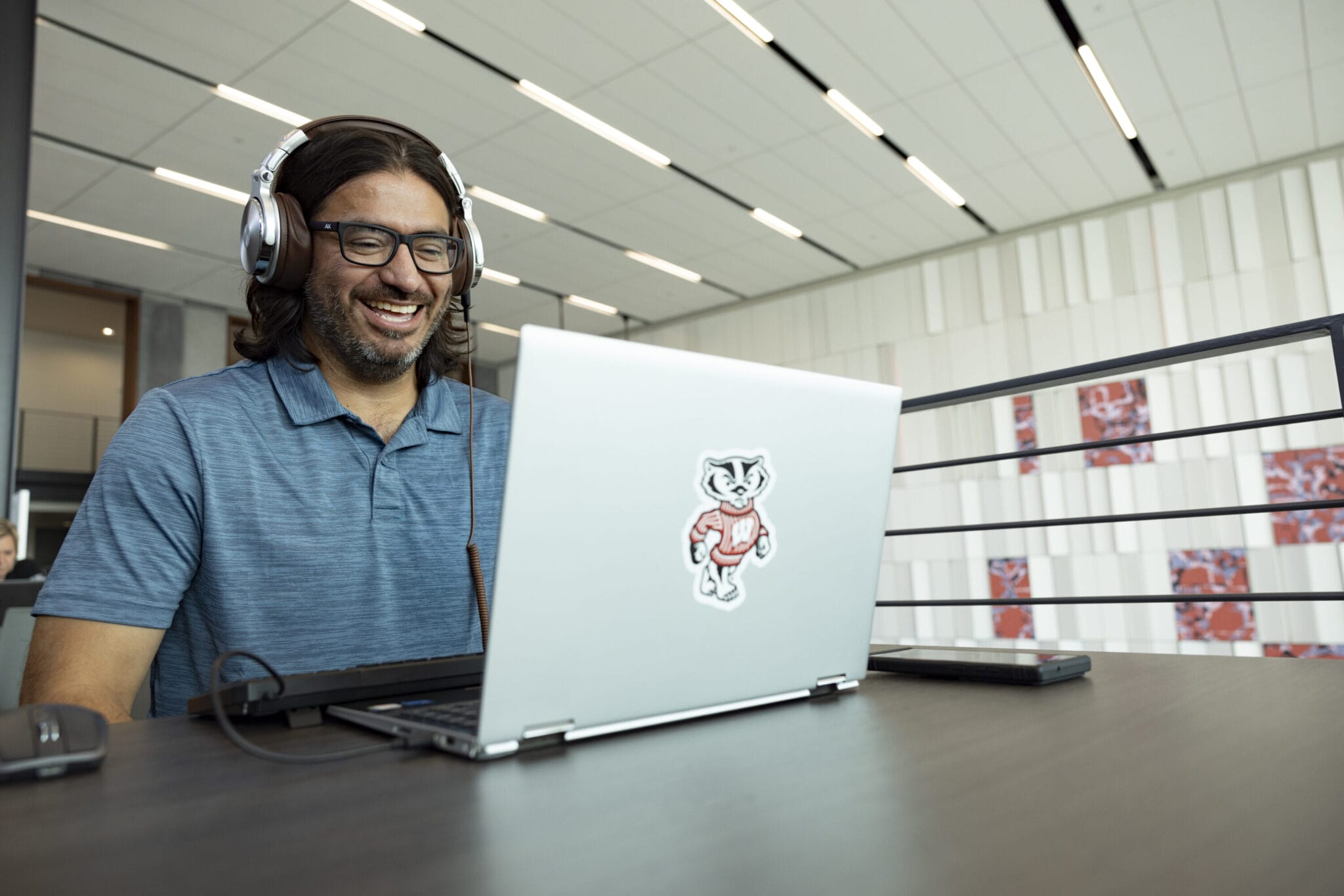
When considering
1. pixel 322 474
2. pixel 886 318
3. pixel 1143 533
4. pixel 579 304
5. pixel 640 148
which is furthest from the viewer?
pixel 579 304

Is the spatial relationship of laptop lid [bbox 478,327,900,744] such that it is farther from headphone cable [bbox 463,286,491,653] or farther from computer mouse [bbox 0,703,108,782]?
headphone cable [bbox 463,286,491,653]

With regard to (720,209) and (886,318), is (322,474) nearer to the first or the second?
(720,209)

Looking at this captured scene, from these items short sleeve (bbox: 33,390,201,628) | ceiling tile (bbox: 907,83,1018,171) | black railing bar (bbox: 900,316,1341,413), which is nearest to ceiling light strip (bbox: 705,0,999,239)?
ceiling tile (bbox: 907,83,1018,171)

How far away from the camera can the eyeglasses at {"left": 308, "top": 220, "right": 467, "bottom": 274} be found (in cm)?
119

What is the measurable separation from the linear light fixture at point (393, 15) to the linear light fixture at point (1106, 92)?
3.42 m

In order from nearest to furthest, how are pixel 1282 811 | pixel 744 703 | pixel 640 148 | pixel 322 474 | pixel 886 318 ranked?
pixel 1282 811 → pixel 744 703 → pixel 322 474 → pixel 640 148 → pixel 886 318

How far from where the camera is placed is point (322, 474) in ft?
3.70

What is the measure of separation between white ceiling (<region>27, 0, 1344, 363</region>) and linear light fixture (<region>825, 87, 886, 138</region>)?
63mm

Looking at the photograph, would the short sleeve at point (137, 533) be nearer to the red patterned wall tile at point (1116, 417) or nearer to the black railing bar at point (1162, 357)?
the black railing bar at point (1162, 357)

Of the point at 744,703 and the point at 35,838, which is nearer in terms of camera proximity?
the point at 35,838

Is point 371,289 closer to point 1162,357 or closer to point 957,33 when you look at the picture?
point 1162,357

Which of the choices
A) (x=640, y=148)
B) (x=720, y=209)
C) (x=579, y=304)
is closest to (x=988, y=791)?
(x=640, y=148)

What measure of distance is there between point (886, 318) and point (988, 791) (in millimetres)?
7323

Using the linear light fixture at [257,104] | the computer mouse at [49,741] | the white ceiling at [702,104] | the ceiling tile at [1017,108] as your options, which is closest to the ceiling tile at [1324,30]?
the white ceiling at [702,104]
